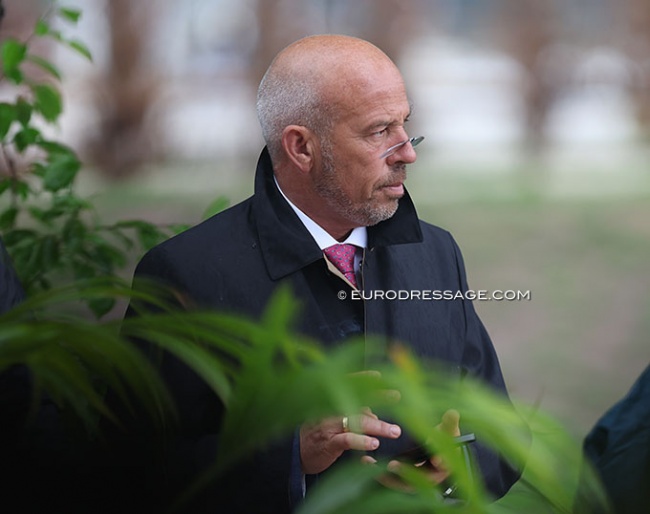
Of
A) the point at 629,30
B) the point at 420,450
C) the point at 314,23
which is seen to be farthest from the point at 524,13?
the point at 420,450

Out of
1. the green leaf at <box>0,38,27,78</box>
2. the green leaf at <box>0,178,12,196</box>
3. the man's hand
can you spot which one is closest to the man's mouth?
the man's hand

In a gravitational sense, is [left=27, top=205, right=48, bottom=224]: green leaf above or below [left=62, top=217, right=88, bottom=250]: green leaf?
above

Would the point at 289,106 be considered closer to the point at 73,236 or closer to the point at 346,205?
the point at 346,205

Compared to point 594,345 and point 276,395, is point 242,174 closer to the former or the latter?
point 594,345

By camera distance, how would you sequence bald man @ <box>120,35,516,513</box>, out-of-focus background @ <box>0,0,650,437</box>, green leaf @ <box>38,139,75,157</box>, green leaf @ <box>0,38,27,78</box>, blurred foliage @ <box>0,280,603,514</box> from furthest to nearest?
out-of-focus background @ <box>0,0,650,437</box> → green leaf @ <box>38,139,75,157</box> → green leaf @ <box>0,38,27,78</box> → bald man @ <box>120,35,516,513</box> → blurred foliage @ <box>0,280,603,514</box>

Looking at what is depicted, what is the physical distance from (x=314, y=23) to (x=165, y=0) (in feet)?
2.57

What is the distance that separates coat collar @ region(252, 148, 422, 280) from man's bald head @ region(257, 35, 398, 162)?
72 mm

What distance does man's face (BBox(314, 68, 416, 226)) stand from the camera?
165cm

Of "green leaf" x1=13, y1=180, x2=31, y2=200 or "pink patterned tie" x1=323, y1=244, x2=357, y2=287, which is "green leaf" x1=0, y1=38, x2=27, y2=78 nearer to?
"green leaf" x1=13, y1=180, x2=31, y2=200

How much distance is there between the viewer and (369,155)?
65.6 inches

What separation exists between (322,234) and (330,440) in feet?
1.56

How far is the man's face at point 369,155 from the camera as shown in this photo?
65.0 inches

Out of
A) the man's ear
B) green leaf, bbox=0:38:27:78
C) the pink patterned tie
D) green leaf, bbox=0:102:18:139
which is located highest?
green leaf, bbox=0:38:27:78

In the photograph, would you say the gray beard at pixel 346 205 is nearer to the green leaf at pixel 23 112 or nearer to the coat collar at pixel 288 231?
the coat collar at pixel 288 231
